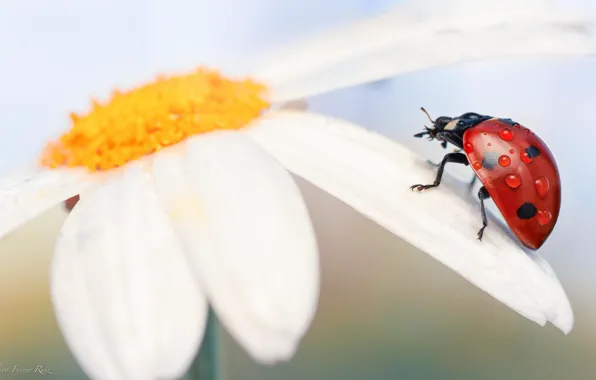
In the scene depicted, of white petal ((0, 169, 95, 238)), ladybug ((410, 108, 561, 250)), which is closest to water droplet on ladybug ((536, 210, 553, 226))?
ladybug ((410, 108, 561, 250))

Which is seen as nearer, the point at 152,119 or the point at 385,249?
the point at 152,119

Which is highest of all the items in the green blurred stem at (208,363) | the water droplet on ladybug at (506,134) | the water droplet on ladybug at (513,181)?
the water droplet on ladybug at (506,134)

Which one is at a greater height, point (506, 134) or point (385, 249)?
point (506, 134)

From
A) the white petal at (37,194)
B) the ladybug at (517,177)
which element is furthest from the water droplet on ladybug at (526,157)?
the white petal at (37,194)

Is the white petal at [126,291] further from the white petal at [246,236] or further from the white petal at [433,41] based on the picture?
the white petal at [433,41]

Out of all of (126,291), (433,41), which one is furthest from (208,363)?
(433,41)

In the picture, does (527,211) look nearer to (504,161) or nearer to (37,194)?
(504,161)
